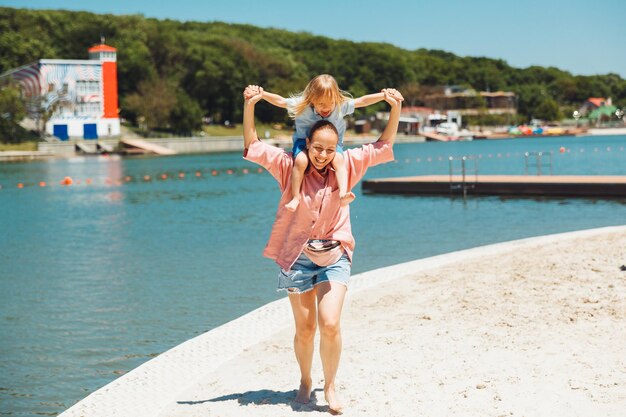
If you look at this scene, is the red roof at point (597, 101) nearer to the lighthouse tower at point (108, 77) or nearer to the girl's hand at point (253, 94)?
the lighthouse tower at point (108, 77)

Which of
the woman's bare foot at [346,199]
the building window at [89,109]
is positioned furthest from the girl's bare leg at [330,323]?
the building window at [89,109]

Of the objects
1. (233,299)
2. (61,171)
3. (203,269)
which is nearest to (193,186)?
(61,171)

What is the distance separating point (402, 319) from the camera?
8.40m

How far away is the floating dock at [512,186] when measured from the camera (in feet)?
89.2

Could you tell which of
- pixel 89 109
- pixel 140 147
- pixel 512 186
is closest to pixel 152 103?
pixel 89 109

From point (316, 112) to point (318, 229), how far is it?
0.72 m

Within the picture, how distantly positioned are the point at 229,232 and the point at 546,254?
12166mm

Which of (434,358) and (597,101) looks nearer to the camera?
(434,358)

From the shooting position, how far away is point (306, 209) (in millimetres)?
5277

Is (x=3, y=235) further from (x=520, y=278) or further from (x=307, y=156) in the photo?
(x=307, y=156)

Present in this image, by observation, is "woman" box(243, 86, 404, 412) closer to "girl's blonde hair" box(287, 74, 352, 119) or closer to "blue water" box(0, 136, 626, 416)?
"girl's blonde hair" box(287, 74, 352, 119)

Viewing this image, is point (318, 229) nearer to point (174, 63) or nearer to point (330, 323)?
point (330, 323)

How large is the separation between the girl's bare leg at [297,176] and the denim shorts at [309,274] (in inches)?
13.7

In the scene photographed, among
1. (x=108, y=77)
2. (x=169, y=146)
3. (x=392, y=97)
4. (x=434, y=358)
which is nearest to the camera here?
(x=392, y=97)
